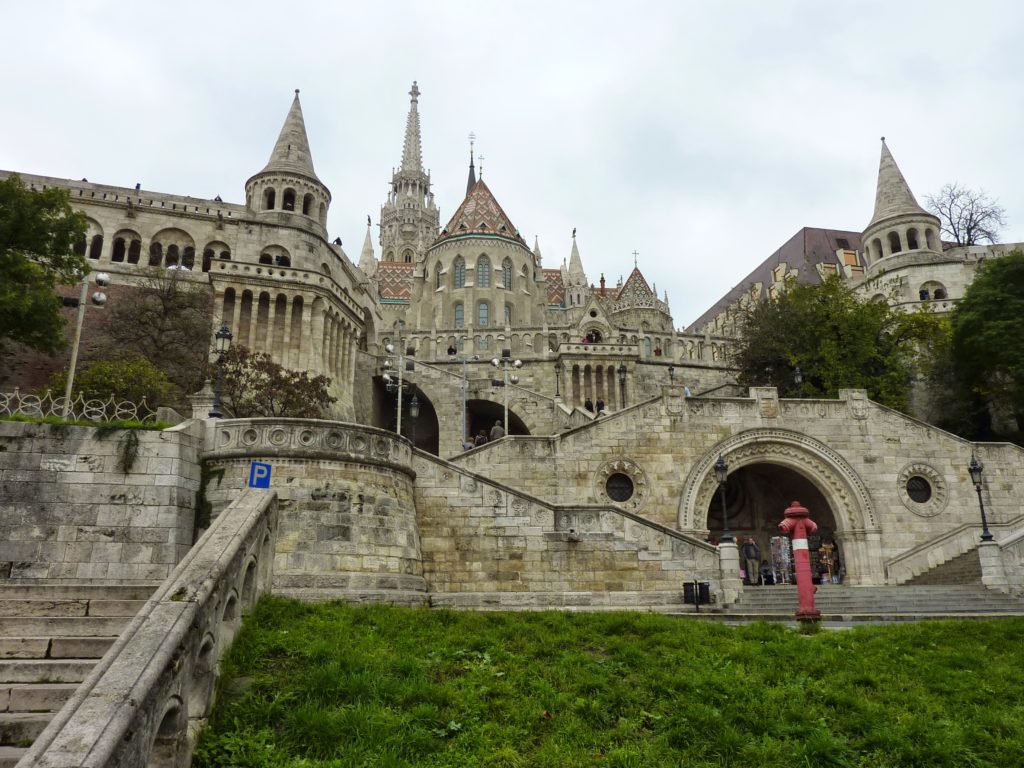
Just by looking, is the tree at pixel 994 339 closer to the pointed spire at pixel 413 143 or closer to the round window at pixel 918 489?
the round window at pixel 918 489

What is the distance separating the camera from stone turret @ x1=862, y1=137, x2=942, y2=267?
4703 centimetres

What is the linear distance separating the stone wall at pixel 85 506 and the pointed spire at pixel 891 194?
48640mm

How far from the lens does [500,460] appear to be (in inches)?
882

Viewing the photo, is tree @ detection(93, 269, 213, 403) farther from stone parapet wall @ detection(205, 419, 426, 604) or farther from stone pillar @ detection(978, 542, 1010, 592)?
stone pillar @ detection(978, 542, 1010, 592)

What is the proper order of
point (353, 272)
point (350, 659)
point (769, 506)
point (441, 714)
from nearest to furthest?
point (441, 714)
point (350, 659)
point (769, 506)
point (353, 272)

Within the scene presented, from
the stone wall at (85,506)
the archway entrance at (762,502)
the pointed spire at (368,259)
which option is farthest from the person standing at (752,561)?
the pointed spire at (368,259)

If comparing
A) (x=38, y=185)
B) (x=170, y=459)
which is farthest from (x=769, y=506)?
(x=38, y=185)

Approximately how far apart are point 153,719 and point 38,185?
140 ft

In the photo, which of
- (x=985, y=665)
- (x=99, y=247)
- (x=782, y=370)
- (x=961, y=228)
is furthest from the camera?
(x=961, y=228)

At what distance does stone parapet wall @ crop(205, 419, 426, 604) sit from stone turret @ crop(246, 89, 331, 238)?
1131 inches

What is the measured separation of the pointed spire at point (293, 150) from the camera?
41.9m

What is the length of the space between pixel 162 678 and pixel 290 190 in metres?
40.2

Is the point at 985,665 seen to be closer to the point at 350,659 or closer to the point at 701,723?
the point at 701,723

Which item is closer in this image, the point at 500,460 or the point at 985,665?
the point at 985,665
